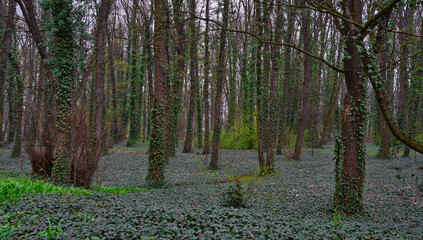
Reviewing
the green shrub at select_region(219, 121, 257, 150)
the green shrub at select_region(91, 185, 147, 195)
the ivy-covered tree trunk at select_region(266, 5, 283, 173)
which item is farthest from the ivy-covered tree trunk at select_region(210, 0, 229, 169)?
the green shrub at select_region(219, 121, 257, 150)

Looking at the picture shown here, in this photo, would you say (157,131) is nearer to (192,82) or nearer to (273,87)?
(273,87)

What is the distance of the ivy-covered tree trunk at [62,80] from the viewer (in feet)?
25.7

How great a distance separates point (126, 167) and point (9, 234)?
949 centimetres

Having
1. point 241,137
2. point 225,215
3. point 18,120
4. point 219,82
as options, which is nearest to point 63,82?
point 219,82

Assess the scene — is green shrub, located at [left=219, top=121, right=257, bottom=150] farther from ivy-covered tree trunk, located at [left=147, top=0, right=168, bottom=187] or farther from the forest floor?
ivy-covered tree trunk, located at [left=147, top=0, right=168, bottom=187]

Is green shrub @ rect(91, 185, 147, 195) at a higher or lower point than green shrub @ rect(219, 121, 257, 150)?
lower

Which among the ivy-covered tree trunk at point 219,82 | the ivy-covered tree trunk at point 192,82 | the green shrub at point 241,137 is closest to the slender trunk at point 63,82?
the ivy-covered tree trunk at point 219,82

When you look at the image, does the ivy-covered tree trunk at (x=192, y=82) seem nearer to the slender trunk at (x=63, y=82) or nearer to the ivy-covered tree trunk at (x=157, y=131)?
the ivy-covered tree trunk at (x=157, y=131)

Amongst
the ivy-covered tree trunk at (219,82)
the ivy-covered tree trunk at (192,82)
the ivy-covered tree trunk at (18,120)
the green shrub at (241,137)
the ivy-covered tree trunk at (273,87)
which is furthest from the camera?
the green shrub at (241,137)

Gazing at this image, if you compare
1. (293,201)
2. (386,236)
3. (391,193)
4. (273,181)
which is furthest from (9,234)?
(391,193)

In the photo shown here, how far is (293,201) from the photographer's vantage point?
6.66 metres

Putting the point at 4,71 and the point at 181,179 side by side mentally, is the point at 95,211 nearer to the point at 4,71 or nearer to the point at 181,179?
the point at 181,179

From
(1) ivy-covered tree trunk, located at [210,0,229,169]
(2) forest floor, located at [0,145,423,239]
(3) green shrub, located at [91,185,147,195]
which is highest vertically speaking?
(1) ivy-covered tree trunk, located at [210,0,229,169]

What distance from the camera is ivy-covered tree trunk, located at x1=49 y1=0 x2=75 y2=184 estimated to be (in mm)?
7832
